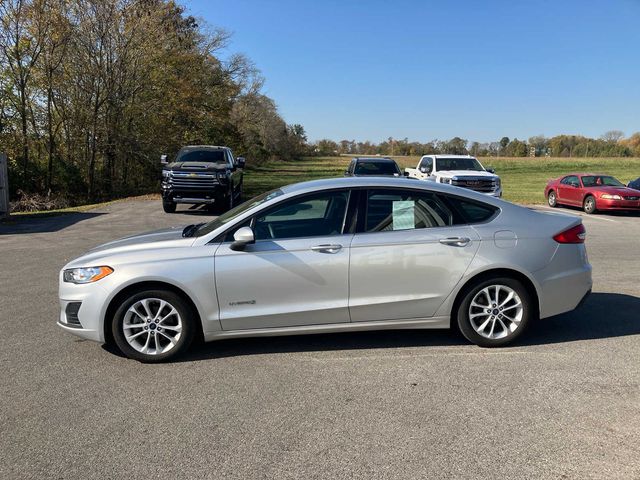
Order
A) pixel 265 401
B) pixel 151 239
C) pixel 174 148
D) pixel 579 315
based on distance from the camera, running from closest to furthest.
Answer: pixel 265 401 → pixel 151 239 → pixel 579 315 → pixel 174 148

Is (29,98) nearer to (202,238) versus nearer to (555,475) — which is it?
(202,238)

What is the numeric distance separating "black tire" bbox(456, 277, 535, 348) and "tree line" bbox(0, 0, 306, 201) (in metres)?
20.6

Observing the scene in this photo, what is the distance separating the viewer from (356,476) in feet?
9.45

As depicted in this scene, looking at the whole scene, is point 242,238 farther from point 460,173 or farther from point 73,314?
point 460,173

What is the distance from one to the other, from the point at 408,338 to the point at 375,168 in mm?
12841

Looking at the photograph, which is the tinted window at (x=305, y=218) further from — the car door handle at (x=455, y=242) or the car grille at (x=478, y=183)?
the car grille at (x=478, y=183)

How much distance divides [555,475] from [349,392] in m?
1.52

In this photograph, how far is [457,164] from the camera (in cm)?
1842

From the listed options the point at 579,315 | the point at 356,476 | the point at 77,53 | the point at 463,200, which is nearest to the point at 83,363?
the point at 356,476

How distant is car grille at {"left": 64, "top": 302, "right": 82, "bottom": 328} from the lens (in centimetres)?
452

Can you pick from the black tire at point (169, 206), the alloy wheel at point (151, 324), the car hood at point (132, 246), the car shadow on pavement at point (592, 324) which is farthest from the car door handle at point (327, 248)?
the black tire at point (169, 206)

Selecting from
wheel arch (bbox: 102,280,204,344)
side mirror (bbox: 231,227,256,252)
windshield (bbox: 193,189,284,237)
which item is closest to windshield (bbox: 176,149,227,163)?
windshield (bbox: 193,189,284,237)

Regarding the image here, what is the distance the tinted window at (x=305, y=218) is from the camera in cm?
465

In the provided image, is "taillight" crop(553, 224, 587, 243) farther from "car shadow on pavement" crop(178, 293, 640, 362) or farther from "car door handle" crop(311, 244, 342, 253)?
"car door handle" crop(311, 244, 342, 253)
